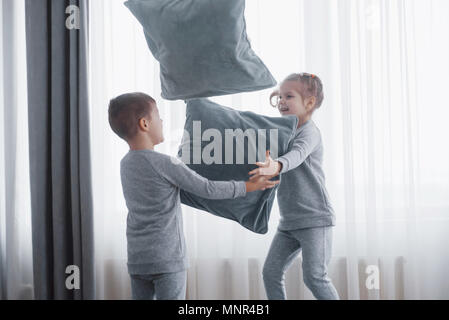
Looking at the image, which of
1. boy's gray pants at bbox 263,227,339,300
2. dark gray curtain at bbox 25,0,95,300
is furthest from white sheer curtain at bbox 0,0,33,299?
boy's gray pants at bbox 263,227,339,300

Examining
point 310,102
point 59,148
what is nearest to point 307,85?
point 310,102

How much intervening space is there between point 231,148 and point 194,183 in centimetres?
16

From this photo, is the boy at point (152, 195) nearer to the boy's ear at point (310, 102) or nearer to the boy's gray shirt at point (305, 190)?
the boy's gray shirt at point (305, 190)

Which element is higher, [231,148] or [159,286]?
[231,148]

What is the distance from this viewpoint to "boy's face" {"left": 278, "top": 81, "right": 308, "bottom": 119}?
1.20 m

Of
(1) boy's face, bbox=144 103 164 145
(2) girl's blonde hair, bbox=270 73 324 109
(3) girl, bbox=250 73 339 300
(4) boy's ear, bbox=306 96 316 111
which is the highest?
(2) girl's blonde hair, bbox=270 73 324 109

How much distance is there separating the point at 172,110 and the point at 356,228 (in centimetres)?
93

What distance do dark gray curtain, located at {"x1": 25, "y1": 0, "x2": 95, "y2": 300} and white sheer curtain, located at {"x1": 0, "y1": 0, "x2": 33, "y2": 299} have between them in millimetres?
123

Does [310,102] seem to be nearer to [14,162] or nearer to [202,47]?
[202,47]

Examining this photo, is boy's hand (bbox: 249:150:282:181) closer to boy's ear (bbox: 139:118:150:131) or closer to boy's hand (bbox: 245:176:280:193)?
boy's hand (bbox: 245:176:280:193)

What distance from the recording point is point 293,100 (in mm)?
1205

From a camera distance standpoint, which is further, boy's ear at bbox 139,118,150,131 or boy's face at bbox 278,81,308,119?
boy's face at bbox 278,81,308,119

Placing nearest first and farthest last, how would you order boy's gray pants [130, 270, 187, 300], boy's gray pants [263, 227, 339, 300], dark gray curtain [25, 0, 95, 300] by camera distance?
boy's gray pants [130, 270, 187, 300], boy's gray pants [263, 227, 339, 300], dark gray curtain [25, 0, 95, 300]

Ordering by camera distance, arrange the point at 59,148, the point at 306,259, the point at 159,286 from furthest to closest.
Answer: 1. the point at 59,148
2. the point at 306,259
3. the point at 159,286
